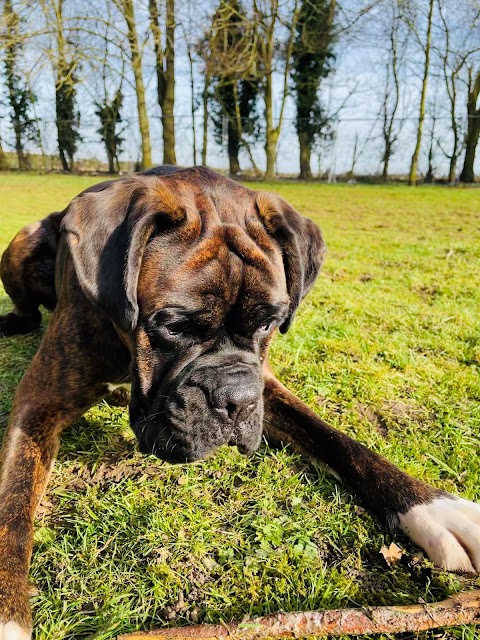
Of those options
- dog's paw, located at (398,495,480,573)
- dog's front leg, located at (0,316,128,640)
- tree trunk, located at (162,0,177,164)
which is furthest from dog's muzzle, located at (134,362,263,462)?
tree trunk, located at (162,0,177,164)

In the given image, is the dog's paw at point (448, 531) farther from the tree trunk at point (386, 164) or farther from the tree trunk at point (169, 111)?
the tree trunk at point (386, 164)

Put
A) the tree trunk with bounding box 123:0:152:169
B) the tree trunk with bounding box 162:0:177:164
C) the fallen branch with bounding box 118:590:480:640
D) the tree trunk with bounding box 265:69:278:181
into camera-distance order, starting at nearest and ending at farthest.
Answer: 1. the fallen branch with bounding box 118:590:480:640
2. the tree trunk with bounding box 123:0:152:169
3. the tree trunk with bounding box 162:0:177:164
4. the tree trunk with bounding box 265:69:278:181

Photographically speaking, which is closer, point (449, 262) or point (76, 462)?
point (76, 462)

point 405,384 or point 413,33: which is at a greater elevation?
point 413,33

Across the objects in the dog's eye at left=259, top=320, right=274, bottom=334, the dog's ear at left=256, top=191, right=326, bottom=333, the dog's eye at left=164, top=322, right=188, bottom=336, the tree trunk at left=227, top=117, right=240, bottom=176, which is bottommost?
the dog's eye at left=259, top=320, right=274, bottom=334

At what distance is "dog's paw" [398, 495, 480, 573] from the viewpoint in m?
2.03

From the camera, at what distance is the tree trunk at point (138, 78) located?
1927cm

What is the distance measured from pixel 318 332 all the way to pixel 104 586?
297cm

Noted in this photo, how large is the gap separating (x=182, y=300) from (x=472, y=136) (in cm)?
2693

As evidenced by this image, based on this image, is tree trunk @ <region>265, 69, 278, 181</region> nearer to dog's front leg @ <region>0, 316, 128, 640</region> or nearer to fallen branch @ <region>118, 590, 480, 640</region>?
dog's front leg @ <region>0, 316, 128, 640</region>

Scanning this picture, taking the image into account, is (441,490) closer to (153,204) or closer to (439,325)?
(153,204)

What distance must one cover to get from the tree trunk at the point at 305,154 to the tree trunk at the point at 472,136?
24.5 ft

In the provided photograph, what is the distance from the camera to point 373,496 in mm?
2312

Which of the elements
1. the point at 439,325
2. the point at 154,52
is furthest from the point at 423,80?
the point at 439,325
